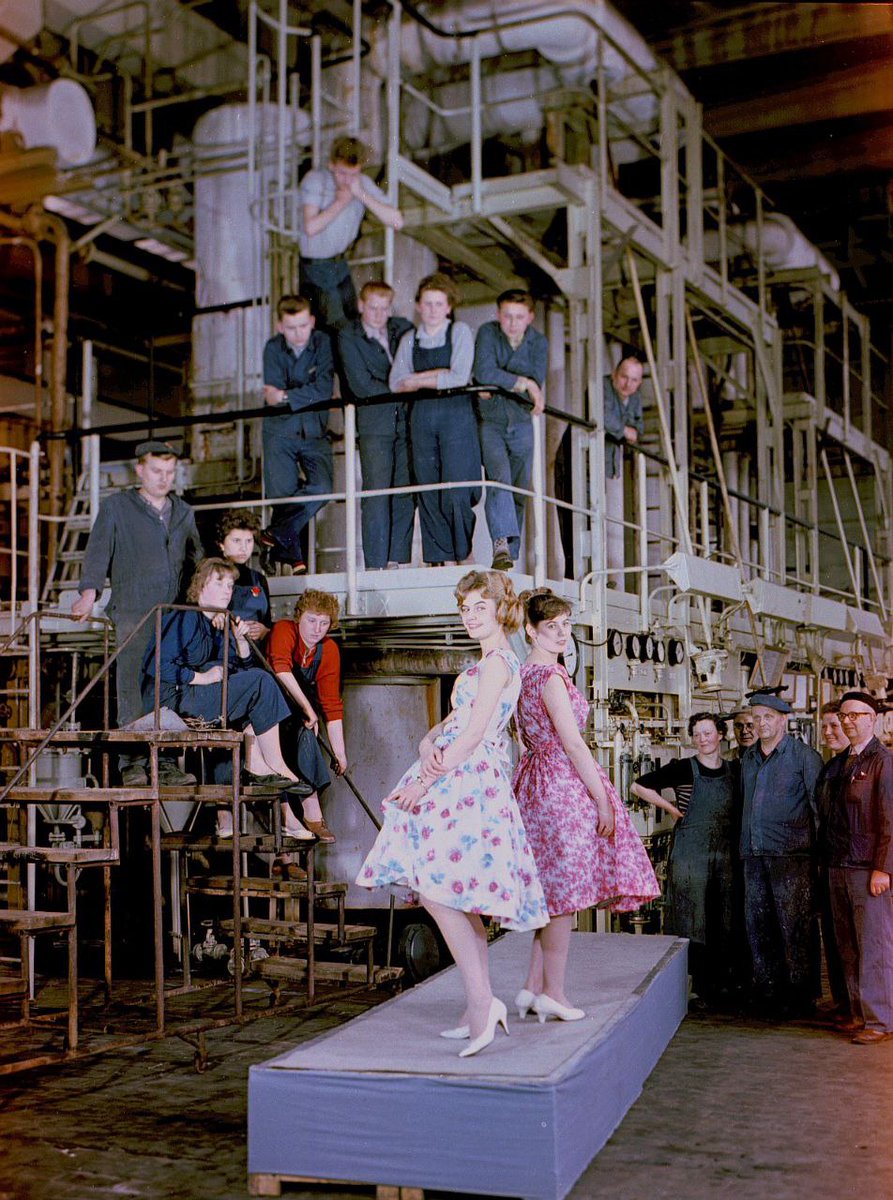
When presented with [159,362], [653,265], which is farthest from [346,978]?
[159,362]

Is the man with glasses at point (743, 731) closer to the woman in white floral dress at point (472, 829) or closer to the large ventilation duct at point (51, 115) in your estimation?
the woman in white floral dress at point (472, 829)

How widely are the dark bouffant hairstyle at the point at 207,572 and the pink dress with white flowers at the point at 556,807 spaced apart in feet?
7.95

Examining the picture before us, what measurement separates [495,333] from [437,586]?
185cm

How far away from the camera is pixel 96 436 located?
9.80 meters

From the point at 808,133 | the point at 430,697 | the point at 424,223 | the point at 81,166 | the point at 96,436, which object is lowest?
the point at 430,697

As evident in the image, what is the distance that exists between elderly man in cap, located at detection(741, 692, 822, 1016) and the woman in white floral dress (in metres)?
2.82

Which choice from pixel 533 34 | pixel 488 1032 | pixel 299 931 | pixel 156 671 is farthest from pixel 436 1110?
pixel 533 34

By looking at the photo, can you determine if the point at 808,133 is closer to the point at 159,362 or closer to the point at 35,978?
the point at 159,362

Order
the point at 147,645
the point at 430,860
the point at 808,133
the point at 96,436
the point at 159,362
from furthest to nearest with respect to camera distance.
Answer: the point at 159,362
the point at 808,133
the point at 96,436
the point at 147,645
the point at 430,860

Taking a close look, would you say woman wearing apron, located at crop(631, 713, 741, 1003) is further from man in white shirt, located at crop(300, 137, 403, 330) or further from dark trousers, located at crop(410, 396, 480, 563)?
man in white shirt, located at crop(300, 137, 403, 330)

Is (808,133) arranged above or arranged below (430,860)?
above

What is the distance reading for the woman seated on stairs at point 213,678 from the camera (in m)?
7.41

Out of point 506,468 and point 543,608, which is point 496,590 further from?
point 506,468

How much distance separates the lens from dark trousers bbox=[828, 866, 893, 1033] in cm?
697
